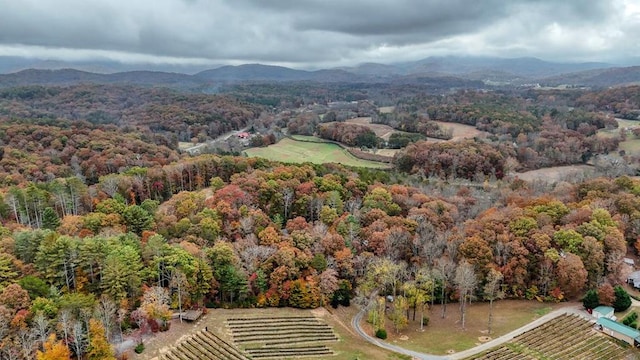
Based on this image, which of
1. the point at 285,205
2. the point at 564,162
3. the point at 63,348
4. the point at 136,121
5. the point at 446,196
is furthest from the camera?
the point at 136,121

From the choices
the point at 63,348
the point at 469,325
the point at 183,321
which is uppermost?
the point at 63,348

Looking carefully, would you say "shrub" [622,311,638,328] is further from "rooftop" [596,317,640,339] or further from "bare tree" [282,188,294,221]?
"bare tree" [282,188,294,221]

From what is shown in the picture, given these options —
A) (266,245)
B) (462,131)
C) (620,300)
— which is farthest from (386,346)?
(462,131)

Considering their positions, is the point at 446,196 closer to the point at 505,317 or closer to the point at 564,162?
the point at 505,317

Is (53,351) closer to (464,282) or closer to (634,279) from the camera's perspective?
(464,282)

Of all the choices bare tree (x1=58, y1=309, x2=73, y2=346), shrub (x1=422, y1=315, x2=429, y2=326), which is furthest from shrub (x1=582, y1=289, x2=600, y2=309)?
bare tree (x1=58, y1=309, x2=73, y2=346)

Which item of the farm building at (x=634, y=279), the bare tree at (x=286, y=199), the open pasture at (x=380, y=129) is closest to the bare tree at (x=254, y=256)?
the bare tree at (x=286, y=199)

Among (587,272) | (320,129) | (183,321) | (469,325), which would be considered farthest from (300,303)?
(320,129)
